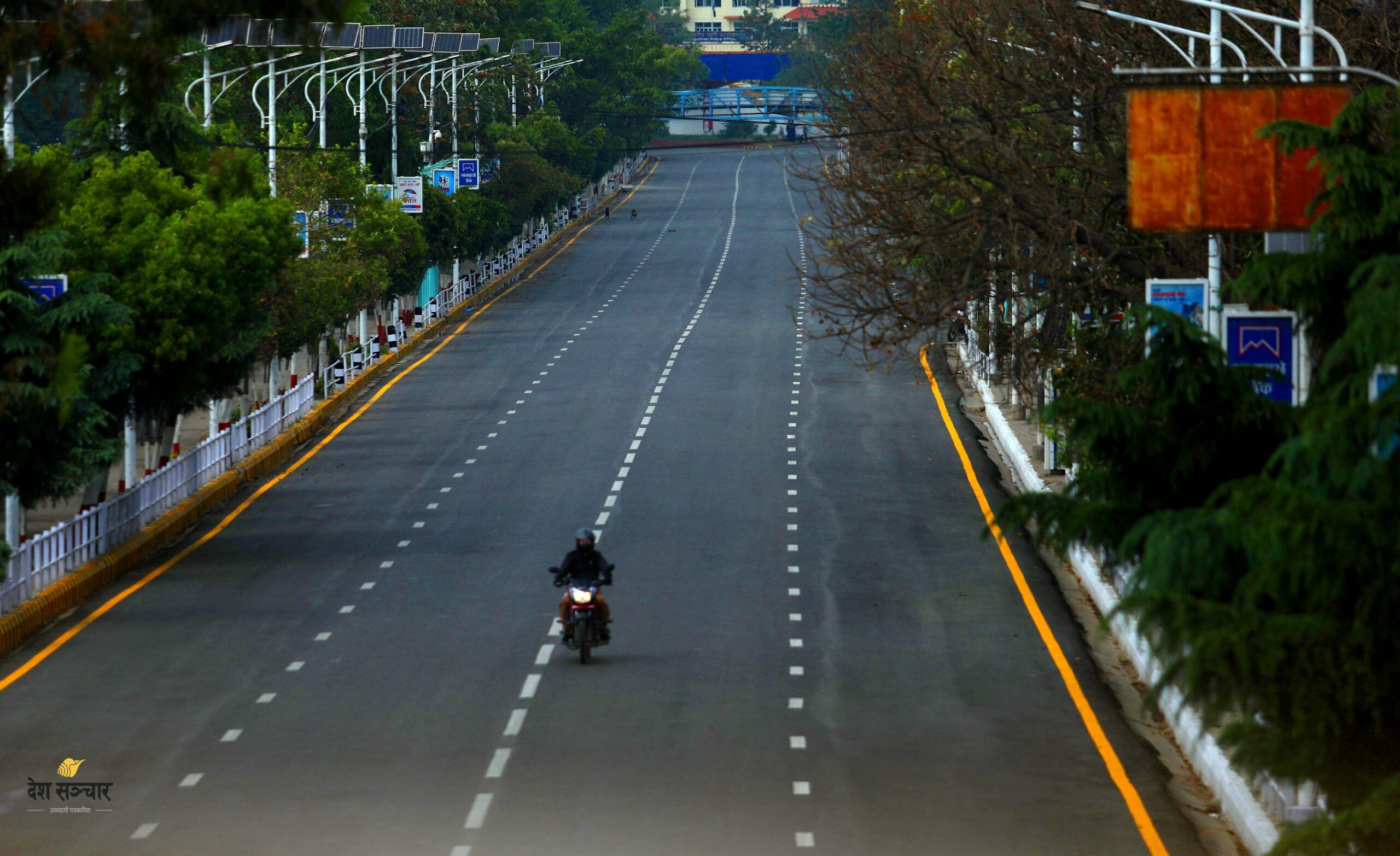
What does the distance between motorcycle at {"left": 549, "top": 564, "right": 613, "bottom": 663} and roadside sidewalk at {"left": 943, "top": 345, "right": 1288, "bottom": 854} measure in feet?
18.2

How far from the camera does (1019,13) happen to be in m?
33.1

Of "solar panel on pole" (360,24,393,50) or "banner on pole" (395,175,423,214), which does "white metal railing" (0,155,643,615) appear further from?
"solar panel on pole" (360,24,393,50)

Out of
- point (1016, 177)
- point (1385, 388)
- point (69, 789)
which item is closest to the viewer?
point (1385, 388)

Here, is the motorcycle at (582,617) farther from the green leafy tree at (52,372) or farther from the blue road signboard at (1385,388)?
the blue road signboard at (1385,388)

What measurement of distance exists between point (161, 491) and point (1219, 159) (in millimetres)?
21903

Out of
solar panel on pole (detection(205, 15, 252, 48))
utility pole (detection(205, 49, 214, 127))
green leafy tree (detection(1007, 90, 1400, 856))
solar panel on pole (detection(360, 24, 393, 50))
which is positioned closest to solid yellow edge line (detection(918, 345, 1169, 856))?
green leafy tree (detection(1007, 90, 1400, 856))

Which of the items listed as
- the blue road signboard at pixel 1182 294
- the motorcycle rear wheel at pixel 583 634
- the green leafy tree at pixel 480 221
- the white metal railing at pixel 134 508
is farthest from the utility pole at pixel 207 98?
the green leafy tree at pixel 480 221

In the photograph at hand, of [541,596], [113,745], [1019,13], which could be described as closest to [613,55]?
[1019,13]

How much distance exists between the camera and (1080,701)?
20922mm

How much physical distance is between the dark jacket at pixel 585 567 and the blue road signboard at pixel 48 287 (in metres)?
8.55

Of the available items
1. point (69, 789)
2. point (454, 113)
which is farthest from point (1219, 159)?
point (454, 113)

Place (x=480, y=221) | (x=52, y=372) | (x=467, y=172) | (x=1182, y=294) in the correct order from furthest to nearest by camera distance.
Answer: (x=480, y=221) < (x=467, y=172) < (x=1182, y=294) < (x=52, y=372)

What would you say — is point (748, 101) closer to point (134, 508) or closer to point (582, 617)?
point (134, 508)

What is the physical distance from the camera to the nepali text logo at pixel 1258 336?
16.5 metres
